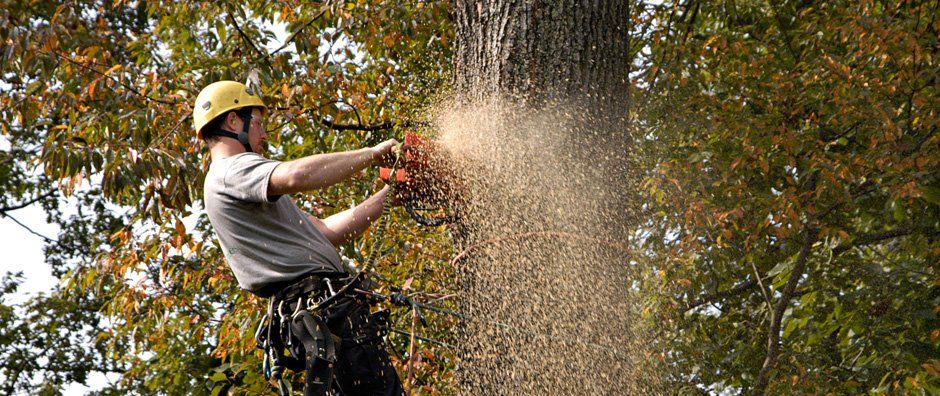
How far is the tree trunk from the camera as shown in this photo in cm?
318

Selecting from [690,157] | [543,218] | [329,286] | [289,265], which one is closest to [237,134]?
[289,265]

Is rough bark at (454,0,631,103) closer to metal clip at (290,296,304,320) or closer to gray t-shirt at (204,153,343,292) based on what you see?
gray t-shirt at (204,153,343,292)

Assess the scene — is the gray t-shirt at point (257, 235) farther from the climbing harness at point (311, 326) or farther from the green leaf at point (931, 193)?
the green leaf at point (931, 193)

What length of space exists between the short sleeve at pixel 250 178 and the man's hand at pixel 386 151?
0.97 feet

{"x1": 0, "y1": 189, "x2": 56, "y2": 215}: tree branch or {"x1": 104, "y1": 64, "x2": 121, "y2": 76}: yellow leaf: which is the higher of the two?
{"x1": 0, "y1": 189, "x2": 56, "y2": 215}: tree branch

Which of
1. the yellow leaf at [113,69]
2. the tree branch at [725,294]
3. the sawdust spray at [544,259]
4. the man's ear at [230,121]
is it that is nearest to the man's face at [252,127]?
the man's ear at [230,121]

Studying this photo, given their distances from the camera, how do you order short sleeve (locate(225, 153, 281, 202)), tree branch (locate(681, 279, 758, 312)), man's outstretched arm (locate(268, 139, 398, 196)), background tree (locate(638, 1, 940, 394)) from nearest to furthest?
man's outstretched arm (locate(268, 139, 398, 196)), short sleeve (locate(225, 153, 281, 202)), background tree (locate(638, 1, 940, 394)), tree branch (locate(681, 279, 758, 312))

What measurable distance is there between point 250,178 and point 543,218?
100 cm

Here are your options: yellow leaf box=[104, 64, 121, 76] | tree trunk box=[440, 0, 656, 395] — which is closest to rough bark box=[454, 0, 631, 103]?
tree trunk box=[440, 0, 656, 395]

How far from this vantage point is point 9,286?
1487 centimetres

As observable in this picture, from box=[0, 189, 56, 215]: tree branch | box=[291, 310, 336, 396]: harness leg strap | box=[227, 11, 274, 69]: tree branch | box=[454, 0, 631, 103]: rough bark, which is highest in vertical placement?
box=[0, 189, 56, 215]: tree branch

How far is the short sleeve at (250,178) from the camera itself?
2797 millimetres

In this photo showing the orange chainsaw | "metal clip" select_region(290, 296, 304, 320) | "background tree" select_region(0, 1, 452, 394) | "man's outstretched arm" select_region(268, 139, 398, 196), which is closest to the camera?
"man's outstretched arm" select_region(268, 139, 398, 196)

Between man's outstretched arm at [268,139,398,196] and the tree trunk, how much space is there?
→ 1.86 ft
